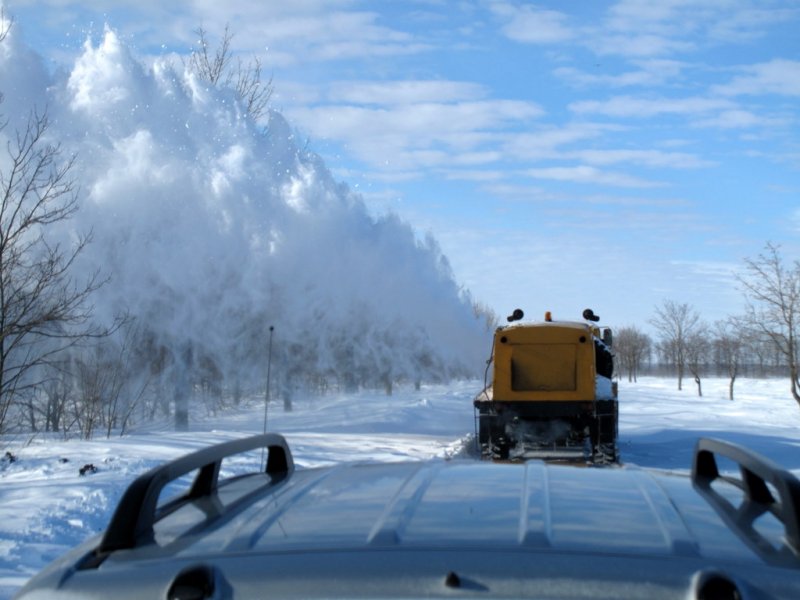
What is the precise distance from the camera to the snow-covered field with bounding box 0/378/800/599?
809 centimetres

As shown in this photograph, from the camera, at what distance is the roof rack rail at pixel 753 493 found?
75.4 inches

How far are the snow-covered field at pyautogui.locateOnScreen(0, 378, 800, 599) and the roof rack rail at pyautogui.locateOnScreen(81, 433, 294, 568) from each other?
4.10 meters

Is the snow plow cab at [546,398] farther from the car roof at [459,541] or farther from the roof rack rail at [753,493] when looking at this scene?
the car roof at [459,541]

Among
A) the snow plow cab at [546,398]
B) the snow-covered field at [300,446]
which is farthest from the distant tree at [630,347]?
the snow plow cab at [546,398]

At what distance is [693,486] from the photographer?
2611mm

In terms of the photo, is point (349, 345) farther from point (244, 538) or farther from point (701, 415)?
point (244, 538)

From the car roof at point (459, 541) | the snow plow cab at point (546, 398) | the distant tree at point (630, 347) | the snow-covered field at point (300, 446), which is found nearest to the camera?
the car roof at point (459, 541)

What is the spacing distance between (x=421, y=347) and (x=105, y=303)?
10.8 m

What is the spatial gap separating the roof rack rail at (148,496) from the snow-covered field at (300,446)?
410cm

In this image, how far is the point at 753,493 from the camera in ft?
7.86

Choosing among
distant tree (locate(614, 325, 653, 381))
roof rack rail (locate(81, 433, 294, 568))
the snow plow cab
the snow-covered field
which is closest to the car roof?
roof rack rail (locate(81, 433, 294, 568))

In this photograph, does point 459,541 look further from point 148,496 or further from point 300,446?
point 300,446

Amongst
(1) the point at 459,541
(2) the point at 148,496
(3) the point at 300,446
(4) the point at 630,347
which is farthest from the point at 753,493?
(4) the point at 630,347

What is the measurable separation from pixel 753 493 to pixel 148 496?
153 centimetres
